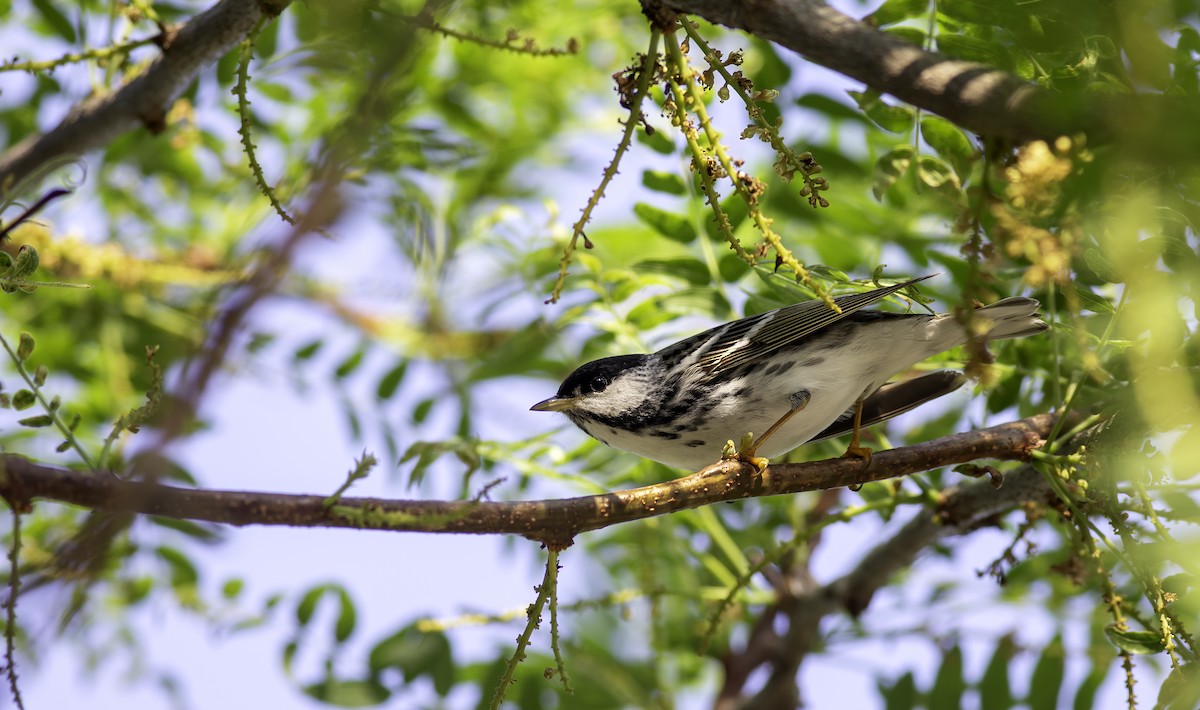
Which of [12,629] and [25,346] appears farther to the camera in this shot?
[25,346]

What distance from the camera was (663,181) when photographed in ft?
12.0

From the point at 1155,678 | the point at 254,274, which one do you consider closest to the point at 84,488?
the point at 254,274

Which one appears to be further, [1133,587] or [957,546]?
[957,546]

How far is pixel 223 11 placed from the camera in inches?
118

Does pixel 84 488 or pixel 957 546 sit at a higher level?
pixel 957 546

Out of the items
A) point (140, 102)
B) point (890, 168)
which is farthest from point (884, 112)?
point (140, 102)

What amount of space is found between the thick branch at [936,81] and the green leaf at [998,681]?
2.49 meters

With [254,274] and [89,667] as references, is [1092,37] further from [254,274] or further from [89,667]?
[89,667]

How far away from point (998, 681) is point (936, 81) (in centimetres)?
263

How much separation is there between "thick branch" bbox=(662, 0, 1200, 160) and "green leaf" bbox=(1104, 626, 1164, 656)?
4.45ft

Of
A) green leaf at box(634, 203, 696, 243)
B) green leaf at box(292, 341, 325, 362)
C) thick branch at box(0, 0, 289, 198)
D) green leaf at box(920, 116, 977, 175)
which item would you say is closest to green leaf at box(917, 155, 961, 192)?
green leaf at box(920, 116, 977, 175)

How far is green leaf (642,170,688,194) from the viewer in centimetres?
366

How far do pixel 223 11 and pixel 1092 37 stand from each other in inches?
91.2

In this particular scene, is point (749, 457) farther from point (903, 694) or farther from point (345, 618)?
point (345, 618)
